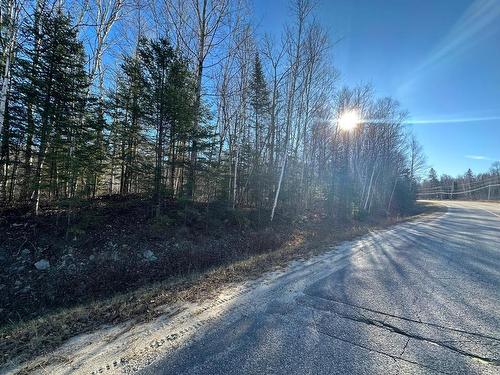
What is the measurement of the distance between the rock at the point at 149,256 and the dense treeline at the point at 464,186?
261ft

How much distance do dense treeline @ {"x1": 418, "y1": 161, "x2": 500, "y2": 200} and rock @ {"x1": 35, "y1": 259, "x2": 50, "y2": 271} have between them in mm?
81889

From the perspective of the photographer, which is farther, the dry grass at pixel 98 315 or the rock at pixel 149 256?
the rock at pixel 149 256

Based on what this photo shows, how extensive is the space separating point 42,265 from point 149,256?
8.41 ft

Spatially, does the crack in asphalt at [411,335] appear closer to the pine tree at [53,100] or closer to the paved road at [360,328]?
the paved road at [360,328]

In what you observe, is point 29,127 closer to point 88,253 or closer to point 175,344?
point 88,253

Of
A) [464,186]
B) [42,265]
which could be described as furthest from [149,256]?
[464,186]

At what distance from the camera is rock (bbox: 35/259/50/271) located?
6305mm

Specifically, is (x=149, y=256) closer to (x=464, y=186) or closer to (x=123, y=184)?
(x=123, y=184)

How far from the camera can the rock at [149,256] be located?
25.2 ft

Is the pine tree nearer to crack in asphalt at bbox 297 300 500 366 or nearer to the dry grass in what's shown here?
the dry grass

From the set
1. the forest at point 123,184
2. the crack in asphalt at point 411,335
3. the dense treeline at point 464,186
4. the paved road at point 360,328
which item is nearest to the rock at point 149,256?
the forest at point 123,184

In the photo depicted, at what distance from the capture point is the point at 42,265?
6.36 m

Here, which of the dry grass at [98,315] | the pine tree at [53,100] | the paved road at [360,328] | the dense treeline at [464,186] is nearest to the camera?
the paved road at [360,328]

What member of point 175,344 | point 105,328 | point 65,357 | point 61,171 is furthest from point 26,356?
point 61,171
